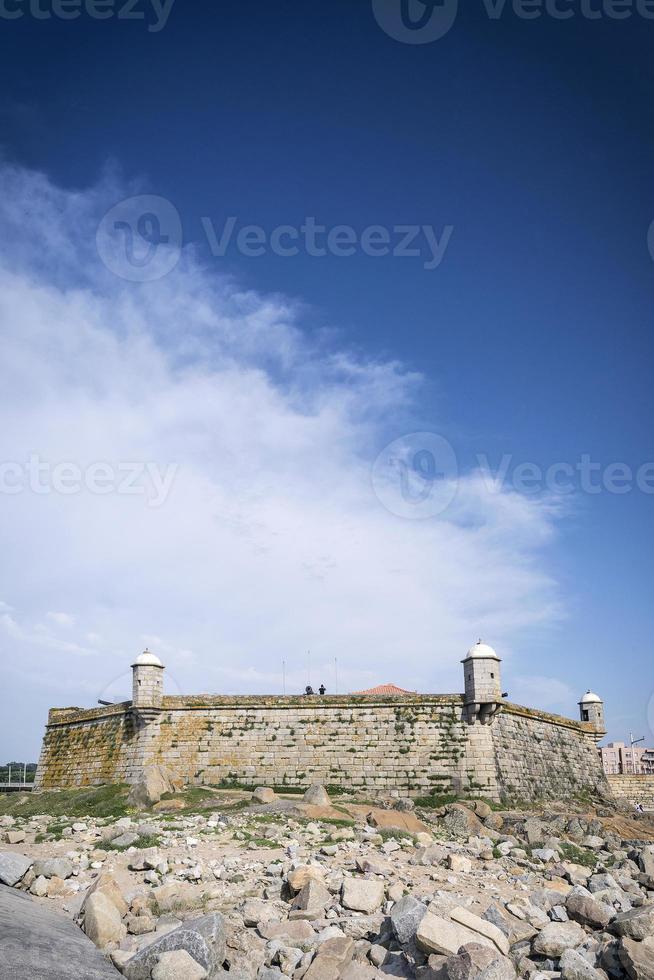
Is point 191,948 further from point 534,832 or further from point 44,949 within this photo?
point 534,832

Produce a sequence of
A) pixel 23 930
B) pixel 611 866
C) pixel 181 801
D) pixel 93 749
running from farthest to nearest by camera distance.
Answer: pixel 93 749 → pixel 181 801 → pixel 611 866 → pixel 23 930

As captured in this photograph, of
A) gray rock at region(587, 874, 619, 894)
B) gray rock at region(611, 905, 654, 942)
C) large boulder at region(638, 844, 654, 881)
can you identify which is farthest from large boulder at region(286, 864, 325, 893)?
large boulder at region(638, 844, 654, 881)

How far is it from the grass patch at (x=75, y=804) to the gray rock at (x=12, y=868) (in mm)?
7386

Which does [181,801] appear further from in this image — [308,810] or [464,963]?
[464,963]

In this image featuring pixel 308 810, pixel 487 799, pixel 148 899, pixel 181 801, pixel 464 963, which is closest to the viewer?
pixel 464 963

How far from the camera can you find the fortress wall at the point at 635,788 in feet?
138

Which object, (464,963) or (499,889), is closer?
(464,963)

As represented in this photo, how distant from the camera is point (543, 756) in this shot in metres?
29.8

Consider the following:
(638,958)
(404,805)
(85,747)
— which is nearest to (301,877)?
(638,958)

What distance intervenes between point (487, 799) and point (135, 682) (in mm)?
13696

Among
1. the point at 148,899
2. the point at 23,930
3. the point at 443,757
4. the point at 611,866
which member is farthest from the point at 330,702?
the point at 23,930

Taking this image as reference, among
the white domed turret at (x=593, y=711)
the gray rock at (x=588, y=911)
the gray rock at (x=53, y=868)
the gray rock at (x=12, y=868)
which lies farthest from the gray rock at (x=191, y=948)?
the white domed turret at (x=593, y=711)

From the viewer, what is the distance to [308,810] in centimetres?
1825

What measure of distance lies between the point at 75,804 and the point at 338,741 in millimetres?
9368
